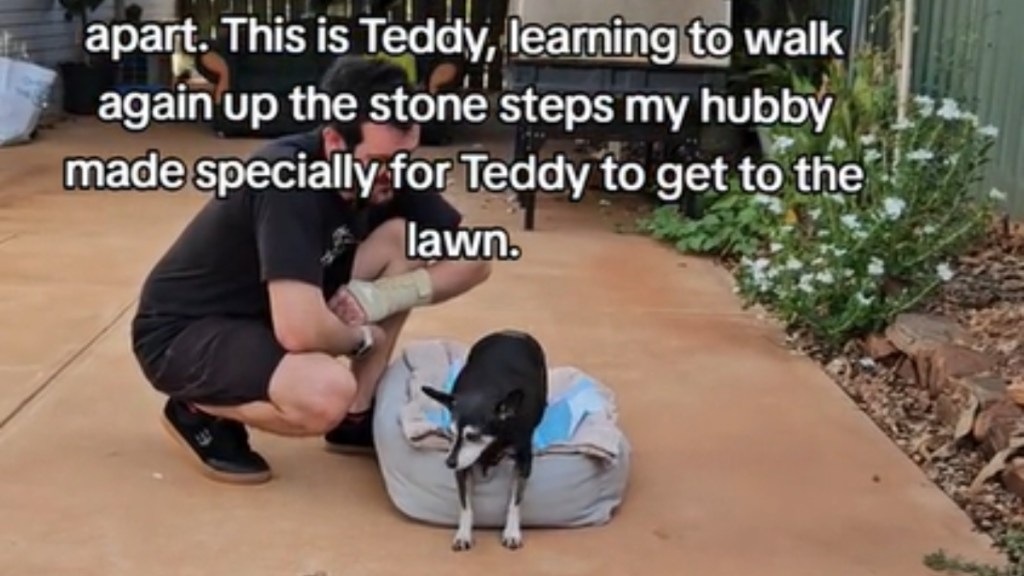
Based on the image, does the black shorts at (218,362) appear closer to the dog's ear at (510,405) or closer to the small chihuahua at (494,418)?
the small chihuahua at (494,418)

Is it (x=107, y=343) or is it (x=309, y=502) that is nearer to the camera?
(x=309, y=502)

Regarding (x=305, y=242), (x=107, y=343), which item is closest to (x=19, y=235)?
(x=107, y=343)

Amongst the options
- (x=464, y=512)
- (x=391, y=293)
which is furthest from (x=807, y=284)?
(x=464, y=512)

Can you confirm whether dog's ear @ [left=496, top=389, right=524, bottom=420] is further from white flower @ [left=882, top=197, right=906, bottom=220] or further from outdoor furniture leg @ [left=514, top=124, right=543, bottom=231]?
outdoor furniture leg @ [left=514, top=124, right=543, bottom=231]

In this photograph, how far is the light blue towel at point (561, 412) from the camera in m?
3.01

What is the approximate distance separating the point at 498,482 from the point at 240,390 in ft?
2.03

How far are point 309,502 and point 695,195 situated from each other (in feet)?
12.3

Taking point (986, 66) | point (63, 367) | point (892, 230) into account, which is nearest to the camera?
point (63, 367)

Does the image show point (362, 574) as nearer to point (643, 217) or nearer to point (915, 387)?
point (915, 387)

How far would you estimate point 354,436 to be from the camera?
338cm

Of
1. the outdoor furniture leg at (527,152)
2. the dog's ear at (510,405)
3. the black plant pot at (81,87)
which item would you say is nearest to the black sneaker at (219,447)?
the dog's ear at (510,405)

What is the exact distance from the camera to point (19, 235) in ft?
19.5

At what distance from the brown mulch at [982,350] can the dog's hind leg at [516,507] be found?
1.00 m

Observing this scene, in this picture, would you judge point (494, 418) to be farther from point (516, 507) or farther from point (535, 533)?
point (535, 533)
